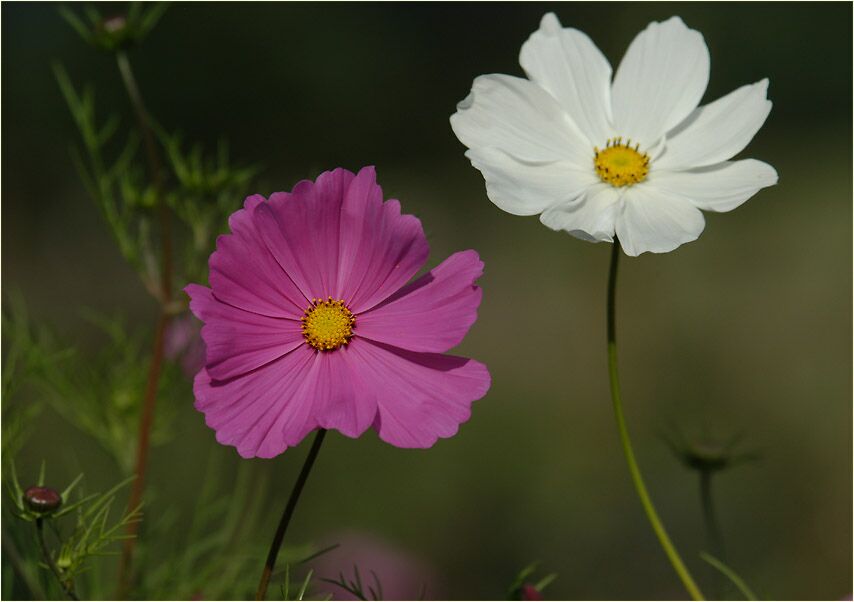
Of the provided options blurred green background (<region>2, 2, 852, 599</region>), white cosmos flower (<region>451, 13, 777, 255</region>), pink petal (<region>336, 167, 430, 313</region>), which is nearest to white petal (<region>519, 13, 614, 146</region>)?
white cosmos flower (<region>451, 13, 777, 255</region>)

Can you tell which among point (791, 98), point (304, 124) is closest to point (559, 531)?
point (304, 124)

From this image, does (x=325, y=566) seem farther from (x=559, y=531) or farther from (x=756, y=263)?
(x=756, y=263)

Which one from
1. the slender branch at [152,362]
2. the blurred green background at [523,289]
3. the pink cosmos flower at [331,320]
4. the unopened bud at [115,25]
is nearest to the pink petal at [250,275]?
the pink cosmos flower at [331,320]

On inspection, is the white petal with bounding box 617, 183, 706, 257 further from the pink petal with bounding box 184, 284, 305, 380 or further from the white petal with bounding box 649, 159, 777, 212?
the pink petal with bounding box 184, 284, 305, 380

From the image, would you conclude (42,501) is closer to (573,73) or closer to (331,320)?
(331,320)

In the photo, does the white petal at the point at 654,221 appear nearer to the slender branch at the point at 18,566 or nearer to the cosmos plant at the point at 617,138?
the cosmos plant at the point at 617,138

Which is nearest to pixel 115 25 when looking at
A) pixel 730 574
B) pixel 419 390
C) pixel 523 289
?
pixel 419 390

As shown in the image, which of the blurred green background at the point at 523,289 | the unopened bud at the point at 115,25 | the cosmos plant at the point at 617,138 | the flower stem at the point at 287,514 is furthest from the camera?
the blurred green background at the point at 523,289
